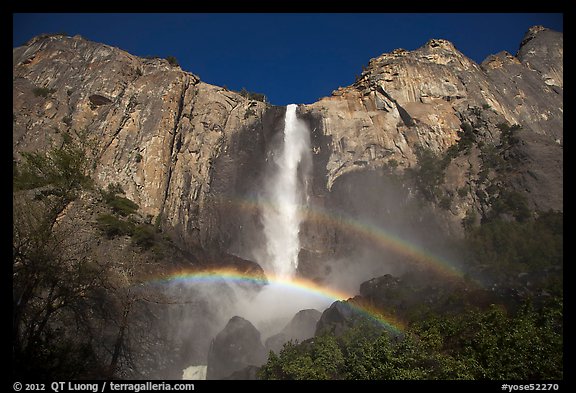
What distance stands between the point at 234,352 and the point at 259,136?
32.4 meters

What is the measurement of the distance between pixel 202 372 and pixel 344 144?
33.5 m

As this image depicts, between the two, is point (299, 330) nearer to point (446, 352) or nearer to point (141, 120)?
point (446, 352)

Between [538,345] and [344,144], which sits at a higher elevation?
[344,144]

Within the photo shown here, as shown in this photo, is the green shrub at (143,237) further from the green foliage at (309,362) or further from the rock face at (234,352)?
the green foliage at (309,362)

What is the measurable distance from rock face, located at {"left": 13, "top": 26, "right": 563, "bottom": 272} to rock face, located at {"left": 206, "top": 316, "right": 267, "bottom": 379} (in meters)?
16.7

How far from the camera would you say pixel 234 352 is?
1095 inches

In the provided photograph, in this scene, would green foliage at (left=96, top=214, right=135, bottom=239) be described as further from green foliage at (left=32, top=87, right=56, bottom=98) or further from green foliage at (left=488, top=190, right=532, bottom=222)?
green foliage at (left=488, top=190, right=532, bottom=222)

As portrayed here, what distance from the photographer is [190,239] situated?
1767 inches

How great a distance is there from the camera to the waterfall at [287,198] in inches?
1838

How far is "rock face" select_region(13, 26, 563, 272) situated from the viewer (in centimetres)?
4553

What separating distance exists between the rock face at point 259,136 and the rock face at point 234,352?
16671 mm

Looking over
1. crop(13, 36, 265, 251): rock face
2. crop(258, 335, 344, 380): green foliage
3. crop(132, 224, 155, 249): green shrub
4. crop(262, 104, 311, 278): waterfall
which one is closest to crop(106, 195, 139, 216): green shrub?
crop(13, 36, 265, 251): rock face
